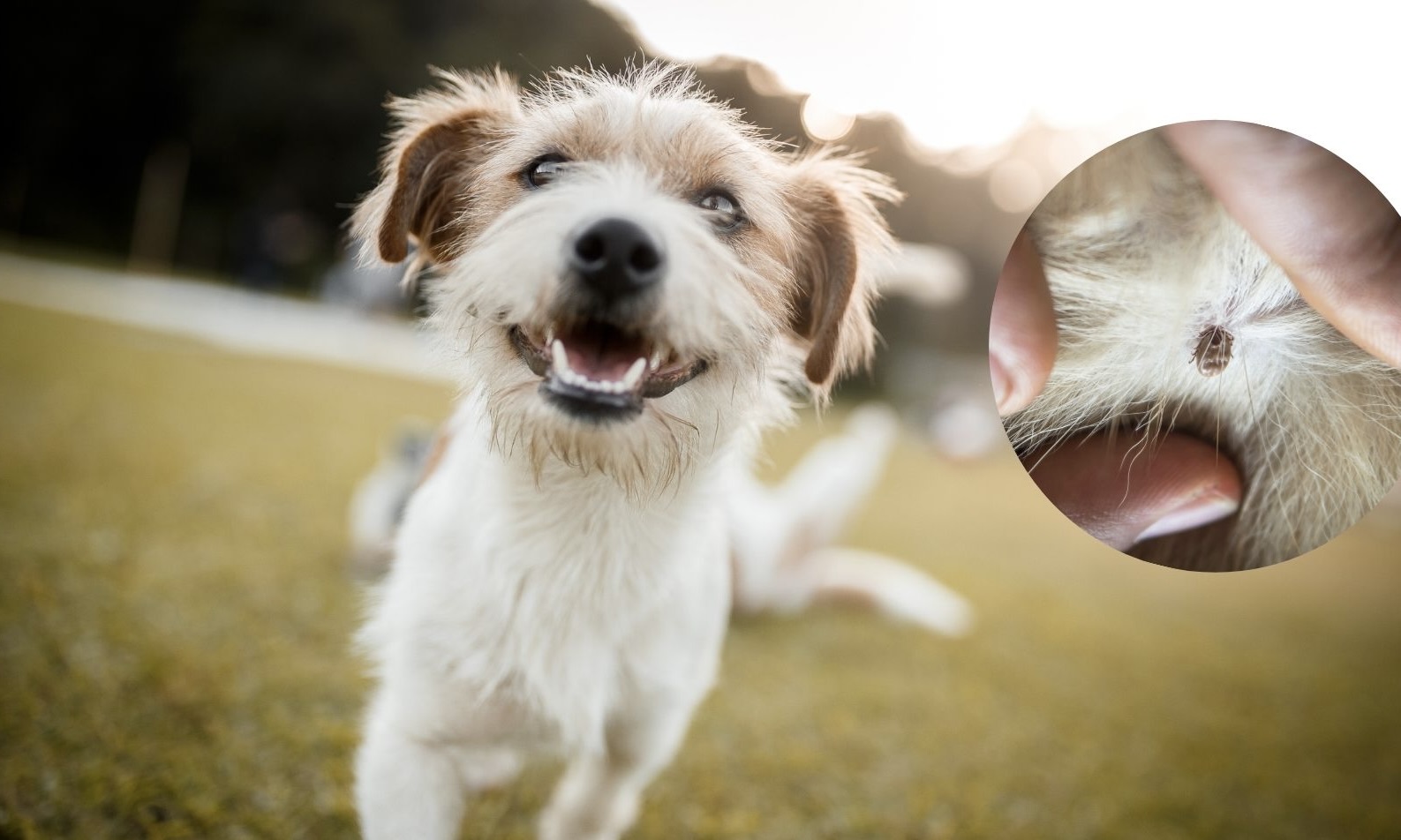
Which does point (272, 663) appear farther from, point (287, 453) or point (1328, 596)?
point (1328, 596)

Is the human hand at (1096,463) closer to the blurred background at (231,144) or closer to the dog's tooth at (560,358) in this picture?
the dog's tooth at (560,358)

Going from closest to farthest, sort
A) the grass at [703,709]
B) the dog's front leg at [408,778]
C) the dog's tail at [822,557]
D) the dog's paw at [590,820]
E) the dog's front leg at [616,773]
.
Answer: the dog's front leg at [408,778]
the dog's front leg at [616,773]
the dog's paw at [590,820]
the grass at [703,709]
the dog's tail at [822,557]

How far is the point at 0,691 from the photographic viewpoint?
282 centimetres

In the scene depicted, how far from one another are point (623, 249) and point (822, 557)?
452 centimetres

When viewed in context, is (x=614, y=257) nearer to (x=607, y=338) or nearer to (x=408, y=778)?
(x=607, y=338)

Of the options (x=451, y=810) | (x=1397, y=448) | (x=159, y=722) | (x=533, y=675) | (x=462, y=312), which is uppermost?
(x=1397, y=448)

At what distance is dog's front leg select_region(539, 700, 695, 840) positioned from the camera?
2412 mm

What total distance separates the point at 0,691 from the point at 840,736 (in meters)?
3.16

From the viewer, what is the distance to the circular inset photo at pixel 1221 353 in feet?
5.45

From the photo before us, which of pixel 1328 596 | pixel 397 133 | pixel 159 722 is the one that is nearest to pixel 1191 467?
pixel 397 133

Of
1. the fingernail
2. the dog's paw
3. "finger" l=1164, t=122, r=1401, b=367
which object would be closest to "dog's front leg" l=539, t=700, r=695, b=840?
the dog's paw

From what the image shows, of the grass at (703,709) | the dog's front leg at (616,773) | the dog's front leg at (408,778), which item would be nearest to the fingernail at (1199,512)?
the dog's front leg at (616,773)

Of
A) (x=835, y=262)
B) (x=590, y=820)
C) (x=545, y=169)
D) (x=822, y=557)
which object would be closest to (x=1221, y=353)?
(x=835, y=262)

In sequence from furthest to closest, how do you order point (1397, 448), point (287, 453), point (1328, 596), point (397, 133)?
point (1328, 596) → point (287, 453) → point (397, 133) → point (1397, 448)
